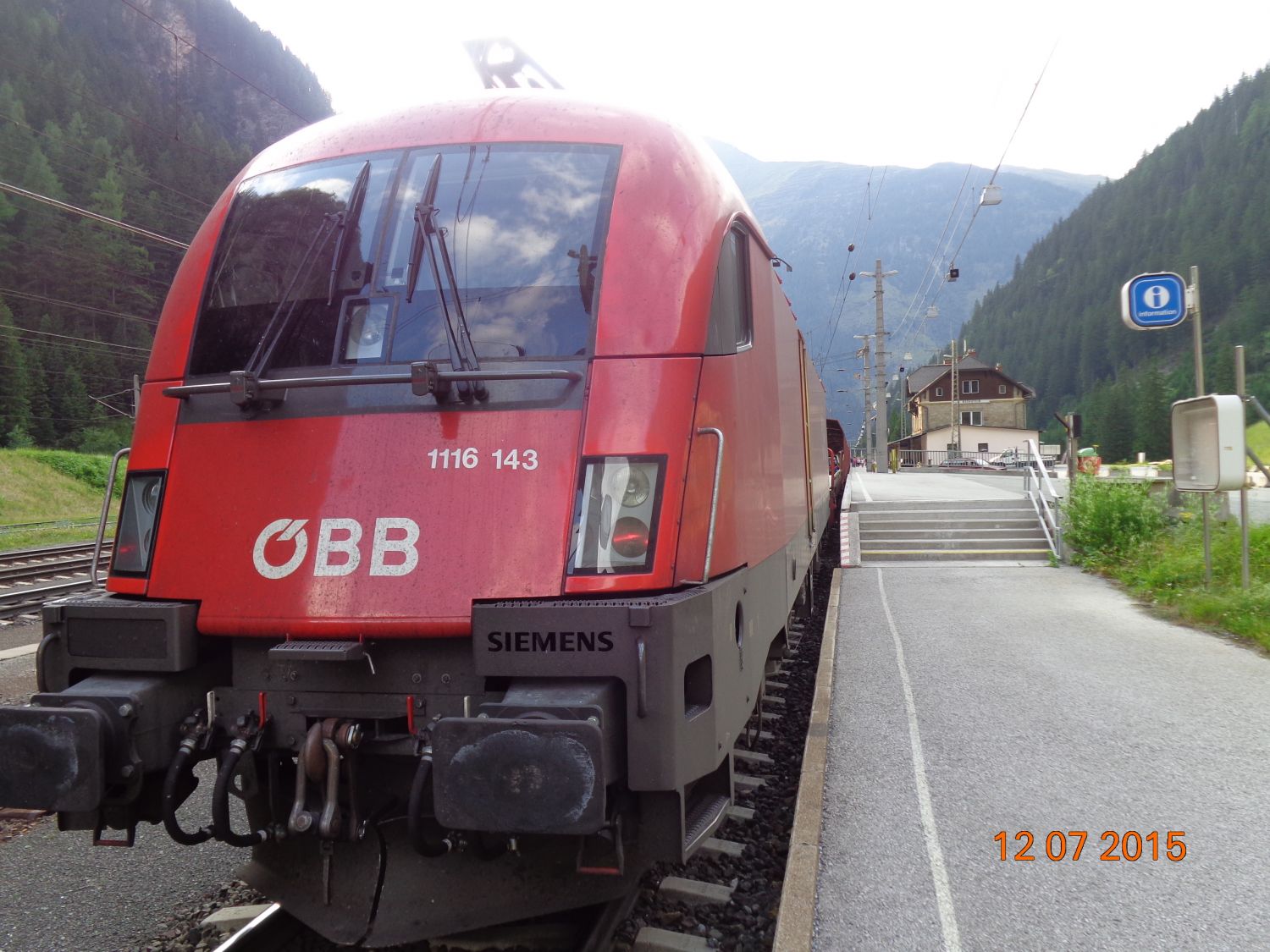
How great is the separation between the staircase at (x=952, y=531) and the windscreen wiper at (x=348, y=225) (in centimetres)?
1185

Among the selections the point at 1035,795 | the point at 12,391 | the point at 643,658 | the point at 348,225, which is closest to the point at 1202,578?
the point at 1035,795

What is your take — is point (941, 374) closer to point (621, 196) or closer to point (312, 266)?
point (621, 196)

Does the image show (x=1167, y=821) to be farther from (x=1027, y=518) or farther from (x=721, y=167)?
(x=1027, y=518)

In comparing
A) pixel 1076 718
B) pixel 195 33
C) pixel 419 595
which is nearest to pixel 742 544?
pixel 419 595

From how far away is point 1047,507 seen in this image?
14.6 metres

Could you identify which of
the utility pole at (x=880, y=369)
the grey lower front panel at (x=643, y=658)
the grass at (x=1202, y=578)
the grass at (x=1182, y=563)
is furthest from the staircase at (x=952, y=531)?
the utility pole at (x=880, y=369)

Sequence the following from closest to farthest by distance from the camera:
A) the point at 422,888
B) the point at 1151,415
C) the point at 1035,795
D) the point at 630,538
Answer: the point at 630,538
the point at 422,888
the point at 1035,795
the point at 1151,415

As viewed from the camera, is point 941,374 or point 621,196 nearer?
point 621,196

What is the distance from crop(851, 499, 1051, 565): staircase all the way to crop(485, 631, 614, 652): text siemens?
39.8 ft

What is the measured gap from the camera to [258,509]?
3.17 meters

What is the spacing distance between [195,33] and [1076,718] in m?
110

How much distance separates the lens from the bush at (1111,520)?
40.8 feet

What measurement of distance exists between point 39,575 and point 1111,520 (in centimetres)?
1480
